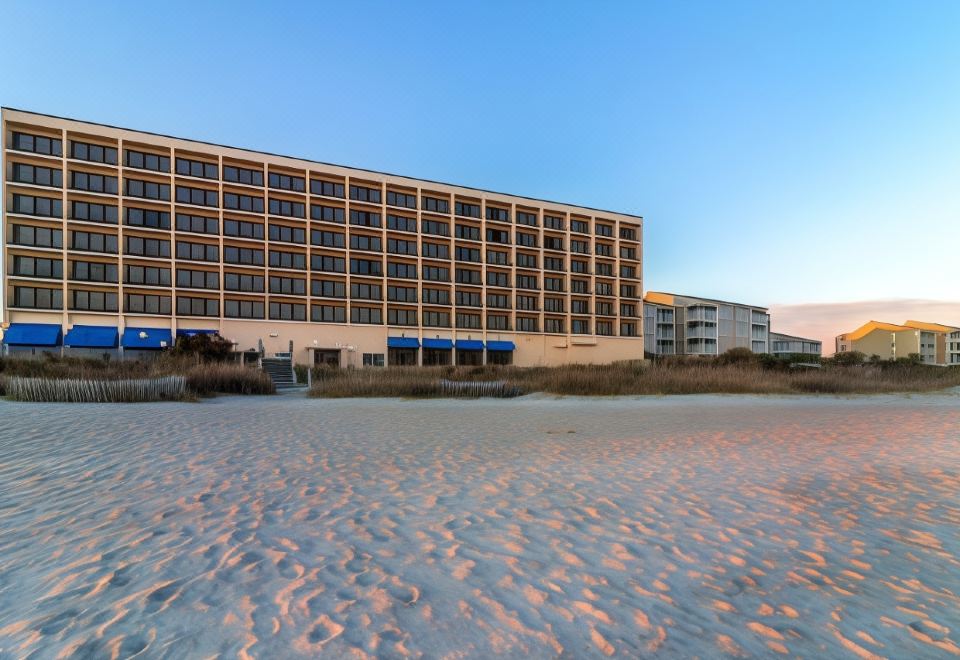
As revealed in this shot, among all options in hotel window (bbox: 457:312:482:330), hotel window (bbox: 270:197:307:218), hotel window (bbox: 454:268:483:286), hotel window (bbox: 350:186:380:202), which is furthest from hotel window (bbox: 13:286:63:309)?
hotel window (bbox: 454:268:483:286)

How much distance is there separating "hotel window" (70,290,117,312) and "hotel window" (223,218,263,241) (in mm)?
11597

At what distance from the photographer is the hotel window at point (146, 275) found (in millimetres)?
47562

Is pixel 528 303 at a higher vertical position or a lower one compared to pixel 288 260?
lower

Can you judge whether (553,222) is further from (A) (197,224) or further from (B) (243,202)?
(A) (197,224)

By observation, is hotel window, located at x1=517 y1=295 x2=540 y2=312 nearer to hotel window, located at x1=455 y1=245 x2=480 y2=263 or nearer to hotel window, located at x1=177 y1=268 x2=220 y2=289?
hotel window, located at x1=455 y1=245 x2=480 y2=263

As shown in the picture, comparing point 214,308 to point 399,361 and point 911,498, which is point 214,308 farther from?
point 911,498

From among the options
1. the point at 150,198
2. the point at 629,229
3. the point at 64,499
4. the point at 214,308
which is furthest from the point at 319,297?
the point at 64,499

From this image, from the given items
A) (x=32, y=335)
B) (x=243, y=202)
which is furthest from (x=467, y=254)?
(x=32, y=335)

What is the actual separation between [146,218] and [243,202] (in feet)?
28.7

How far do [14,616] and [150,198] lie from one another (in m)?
56.9

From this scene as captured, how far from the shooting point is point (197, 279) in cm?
4978

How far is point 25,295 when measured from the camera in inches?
1745

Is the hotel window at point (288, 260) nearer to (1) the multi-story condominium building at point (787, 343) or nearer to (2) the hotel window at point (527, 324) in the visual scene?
(2) the hotel window at point (527, 324)

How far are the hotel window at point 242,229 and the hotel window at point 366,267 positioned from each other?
9.86 m
